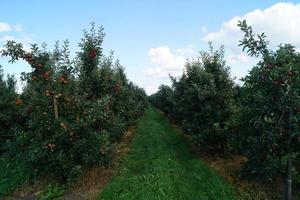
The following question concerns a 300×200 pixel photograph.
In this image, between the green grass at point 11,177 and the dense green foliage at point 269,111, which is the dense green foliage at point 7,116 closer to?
the green grass at point 11,177

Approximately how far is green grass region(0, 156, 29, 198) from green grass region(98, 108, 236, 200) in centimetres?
298

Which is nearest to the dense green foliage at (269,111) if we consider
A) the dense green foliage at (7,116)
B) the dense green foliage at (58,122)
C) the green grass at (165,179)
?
the green grass at (165,179)

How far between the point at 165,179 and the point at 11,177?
5.08 metres

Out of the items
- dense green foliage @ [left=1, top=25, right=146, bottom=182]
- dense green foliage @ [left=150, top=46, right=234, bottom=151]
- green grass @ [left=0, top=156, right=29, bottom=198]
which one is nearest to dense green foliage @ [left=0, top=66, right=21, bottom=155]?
green grass @ [left=0, top=156, right=29, bottom=198]

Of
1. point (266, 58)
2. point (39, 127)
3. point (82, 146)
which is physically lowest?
point (82, 146)

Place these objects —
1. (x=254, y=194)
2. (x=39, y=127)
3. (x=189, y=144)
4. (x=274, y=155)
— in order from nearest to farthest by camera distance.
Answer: (x=274, y=155)
(x=254, y=194)
(x=39, y=127)
(x=189, y=144)

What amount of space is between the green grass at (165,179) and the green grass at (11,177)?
2.98 m

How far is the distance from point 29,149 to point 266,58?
670cm

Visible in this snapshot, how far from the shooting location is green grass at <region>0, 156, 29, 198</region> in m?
10.1

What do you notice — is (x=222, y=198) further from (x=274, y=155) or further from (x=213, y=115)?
(x=213, y=115)

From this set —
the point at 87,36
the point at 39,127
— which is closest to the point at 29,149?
the point at 39,127

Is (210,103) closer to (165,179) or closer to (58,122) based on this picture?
(165,179)

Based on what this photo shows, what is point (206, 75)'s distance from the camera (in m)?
12.7

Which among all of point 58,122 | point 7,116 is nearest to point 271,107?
point 58,122
